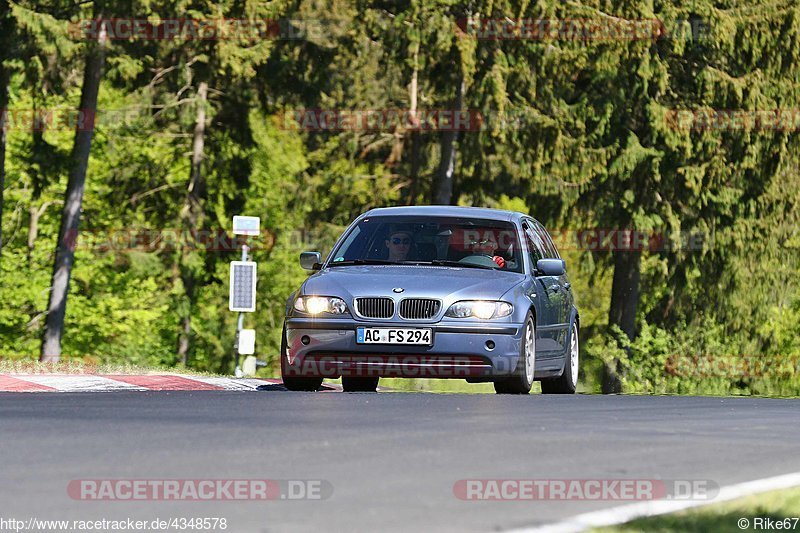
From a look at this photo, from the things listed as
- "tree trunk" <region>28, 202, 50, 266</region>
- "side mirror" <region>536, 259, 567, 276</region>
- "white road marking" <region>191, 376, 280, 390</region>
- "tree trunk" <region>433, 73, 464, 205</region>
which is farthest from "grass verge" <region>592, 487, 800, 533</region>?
"tree trunk" <region>28, 202, 50, 266</region>

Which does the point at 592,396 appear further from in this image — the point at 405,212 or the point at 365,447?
the point at 365,447

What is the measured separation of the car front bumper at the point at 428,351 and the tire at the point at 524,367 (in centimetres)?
11

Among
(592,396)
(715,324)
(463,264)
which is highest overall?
(463,264)

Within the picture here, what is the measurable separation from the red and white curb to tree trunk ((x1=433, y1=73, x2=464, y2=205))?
21.8 metres

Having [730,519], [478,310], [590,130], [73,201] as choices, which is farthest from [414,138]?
[730,519]

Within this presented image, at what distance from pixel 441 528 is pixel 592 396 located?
843 centimetres

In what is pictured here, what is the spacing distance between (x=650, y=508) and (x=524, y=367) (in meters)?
7.52

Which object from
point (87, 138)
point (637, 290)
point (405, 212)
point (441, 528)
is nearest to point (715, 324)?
point (637, 290)

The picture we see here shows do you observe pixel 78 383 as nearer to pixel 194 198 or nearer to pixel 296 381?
pixel 296 381

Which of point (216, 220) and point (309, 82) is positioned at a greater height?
point (309, 82)

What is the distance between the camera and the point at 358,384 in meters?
17.0

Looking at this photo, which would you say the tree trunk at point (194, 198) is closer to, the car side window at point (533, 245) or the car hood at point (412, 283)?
the car side window at point (533, 245)

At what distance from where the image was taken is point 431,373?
47.6 feet

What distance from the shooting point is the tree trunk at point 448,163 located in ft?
131
